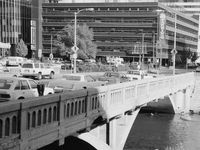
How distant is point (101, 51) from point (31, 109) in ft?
393

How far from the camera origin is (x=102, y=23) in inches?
5079

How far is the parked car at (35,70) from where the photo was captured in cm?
4088

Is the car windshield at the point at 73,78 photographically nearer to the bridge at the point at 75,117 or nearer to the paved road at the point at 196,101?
the bridge at the point at 75,117

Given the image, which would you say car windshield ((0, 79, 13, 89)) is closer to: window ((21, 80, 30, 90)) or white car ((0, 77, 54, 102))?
white car ((0, 77, 54, 102))

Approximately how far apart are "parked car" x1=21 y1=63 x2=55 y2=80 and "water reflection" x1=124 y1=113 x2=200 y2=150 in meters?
9.97

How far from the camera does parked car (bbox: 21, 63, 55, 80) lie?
40875 millimetres

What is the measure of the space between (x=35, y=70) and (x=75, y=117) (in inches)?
1159

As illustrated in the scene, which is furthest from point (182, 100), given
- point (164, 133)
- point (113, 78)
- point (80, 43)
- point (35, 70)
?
point (80, 43)

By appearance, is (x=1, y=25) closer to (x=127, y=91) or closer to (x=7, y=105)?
(x=127, y=91)

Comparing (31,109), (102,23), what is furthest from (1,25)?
(31,109)

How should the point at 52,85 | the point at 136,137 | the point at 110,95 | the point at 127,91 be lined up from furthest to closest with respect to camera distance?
1. the point at 136,137
2. the point at 52,85
3. the point at 127,91
4. the point at 110,95

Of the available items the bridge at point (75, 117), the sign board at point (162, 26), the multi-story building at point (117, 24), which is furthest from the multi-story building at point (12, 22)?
the bridge at point (75, 117)

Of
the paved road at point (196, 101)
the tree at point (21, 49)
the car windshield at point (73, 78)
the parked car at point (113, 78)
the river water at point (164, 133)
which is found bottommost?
the river water at point (164, 133)

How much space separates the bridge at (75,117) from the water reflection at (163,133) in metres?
6.81
